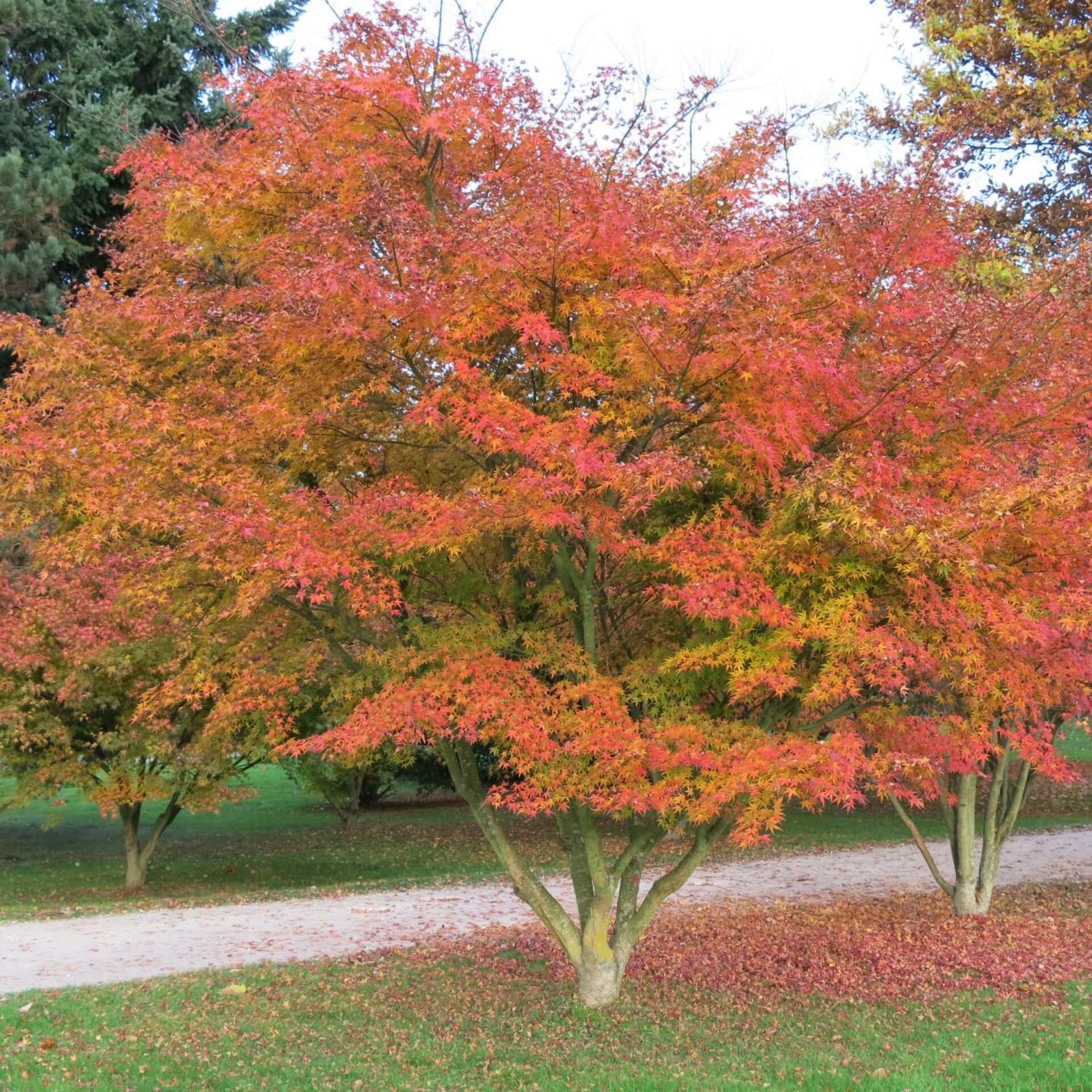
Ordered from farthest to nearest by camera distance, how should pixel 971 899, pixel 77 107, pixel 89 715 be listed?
pixel 77 107 → pixel 89 715 → pixel 971 899

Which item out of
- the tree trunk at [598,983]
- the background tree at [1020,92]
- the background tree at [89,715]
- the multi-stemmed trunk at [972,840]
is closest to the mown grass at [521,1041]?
the tree trunk at [598,983]

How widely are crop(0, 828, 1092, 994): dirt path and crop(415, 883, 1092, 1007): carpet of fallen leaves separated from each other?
135 centimetres

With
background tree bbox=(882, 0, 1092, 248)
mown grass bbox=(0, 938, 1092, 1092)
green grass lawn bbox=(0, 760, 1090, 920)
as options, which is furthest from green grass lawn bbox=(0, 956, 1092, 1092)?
background tree bbox=(882, 0, 1092, 248)

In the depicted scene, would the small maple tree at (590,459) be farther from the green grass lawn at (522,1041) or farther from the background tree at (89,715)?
the background tree at (89,715)

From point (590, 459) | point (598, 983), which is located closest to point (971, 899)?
point (598, 983)

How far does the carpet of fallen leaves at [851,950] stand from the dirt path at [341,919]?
→ 135cm

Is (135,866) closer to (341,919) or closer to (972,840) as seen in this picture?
(341,919)

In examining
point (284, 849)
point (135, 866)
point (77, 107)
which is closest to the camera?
point (135, 866)

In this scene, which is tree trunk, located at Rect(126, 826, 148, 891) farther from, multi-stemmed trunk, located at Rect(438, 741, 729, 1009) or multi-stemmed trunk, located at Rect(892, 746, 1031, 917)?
multi-stemmed trunk, located at Rect(892, 746, 1031, 917)

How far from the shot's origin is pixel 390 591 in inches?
254

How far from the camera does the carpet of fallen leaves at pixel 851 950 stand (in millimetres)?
7941

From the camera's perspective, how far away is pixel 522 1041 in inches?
263

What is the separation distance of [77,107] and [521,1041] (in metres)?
15.9

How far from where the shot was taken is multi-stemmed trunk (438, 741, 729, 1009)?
283 inches
